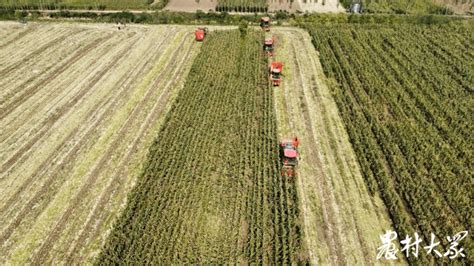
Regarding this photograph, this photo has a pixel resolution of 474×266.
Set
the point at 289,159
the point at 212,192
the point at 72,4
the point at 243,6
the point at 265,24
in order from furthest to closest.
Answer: the point at 72,4 → the point at 243,6 → the point at 265,24 → the point at 289,159 → the point at 212,192

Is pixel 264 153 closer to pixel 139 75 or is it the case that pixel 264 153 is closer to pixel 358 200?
pixel 358 200

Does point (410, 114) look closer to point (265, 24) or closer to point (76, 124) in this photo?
Answer: point (265, 24)

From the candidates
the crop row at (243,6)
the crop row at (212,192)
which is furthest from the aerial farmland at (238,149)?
the crop row at (243,6)

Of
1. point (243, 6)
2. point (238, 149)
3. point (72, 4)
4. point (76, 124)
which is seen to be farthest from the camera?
point (72, 4)

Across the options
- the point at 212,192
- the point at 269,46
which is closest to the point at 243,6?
the point at 269,46

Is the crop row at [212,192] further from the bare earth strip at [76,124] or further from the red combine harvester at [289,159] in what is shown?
the bare earth strip at [76,124]

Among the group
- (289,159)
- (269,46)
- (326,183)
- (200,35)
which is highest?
(200,35)
